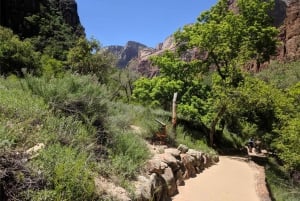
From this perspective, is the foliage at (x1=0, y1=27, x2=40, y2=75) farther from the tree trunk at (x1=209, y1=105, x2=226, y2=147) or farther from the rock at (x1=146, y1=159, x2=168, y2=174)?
the rock at (x1=146, y1=159, x2=168, y2=174)

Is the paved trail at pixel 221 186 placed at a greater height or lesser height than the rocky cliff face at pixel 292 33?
lesser

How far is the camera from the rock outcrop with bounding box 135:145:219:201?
614 cm

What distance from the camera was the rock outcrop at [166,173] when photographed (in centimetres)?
614

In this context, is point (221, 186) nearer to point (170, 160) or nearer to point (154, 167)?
point (170, 160)

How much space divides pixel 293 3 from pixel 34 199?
6656 cm

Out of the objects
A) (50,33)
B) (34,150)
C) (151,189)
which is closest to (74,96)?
(34,150)

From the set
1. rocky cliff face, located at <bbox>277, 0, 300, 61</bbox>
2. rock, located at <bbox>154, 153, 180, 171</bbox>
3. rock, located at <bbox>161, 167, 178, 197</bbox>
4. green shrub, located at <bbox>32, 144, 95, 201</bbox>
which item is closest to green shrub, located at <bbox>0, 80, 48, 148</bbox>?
green shrub, located at <bbox>32, 144, 95, 201</bbox>

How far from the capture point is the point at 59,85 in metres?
6.51

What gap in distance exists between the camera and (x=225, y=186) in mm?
9797

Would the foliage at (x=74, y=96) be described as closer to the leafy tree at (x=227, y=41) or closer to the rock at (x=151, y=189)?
the rock at (x=151, y=189)

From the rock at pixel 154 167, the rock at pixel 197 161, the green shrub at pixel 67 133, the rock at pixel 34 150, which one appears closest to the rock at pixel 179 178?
the rock at pixel 154 167

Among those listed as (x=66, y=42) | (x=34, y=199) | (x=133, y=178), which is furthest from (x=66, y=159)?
(x=66, y=42)

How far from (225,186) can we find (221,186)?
5.8 inches

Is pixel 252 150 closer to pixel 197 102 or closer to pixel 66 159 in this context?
pixel 197 102
